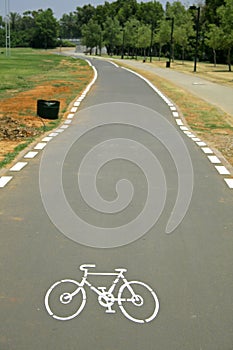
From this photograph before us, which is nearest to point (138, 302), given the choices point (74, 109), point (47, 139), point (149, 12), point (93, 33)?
point (47, 139)

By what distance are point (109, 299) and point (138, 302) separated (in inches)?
10.2

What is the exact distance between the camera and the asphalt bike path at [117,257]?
4254 millimetres

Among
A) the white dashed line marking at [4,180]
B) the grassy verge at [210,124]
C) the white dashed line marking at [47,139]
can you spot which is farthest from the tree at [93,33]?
the white dashed line marking at [4,180]

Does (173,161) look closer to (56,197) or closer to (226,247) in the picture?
(56,197)

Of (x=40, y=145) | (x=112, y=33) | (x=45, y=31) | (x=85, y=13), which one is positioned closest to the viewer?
(x=40, y=145)

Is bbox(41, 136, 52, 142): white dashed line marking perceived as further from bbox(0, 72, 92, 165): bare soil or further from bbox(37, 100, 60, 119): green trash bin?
bbox(37, 100, 60, 119): green trash bin

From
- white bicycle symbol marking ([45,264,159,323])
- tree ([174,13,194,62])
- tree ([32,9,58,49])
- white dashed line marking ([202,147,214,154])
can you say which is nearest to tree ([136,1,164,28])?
tree ([32,9,58,49])

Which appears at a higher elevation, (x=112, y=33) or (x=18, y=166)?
(x=112, y=33)

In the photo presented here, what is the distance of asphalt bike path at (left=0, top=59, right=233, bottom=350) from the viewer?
425cm

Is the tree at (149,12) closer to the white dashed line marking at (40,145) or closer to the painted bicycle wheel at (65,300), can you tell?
the white dashed line marking at (40,145)

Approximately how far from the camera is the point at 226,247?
6.08 metres

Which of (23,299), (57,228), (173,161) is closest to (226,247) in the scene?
(57,228)

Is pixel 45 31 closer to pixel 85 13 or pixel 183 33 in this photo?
pixel 85 13

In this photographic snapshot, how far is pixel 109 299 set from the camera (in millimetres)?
4785
